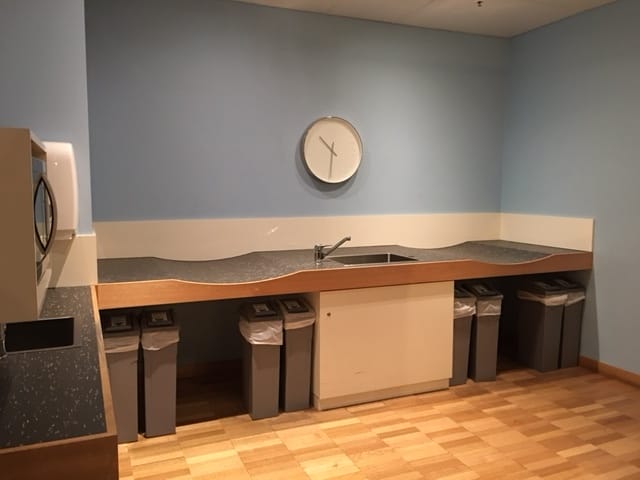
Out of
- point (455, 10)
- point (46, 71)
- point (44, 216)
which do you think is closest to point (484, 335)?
point (455, 10)

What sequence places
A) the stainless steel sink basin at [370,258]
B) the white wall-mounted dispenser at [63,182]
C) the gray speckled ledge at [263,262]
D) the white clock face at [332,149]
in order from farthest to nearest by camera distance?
1. the white clock face at [332,149]
2. the stainless steel sink basin at [370,258]
3. the gray speckled ledge at [263,262]
4. the white wall-mounted dispenser at [63,182]

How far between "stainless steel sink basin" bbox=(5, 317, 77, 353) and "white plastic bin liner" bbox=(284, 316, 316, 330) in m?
1.23

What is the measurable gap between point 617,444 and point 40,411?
8.84 ft

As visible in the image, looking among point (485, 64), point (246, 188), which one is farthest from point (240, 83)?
point (485, 64)

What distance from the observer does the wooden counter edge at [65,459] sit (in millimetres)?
1012

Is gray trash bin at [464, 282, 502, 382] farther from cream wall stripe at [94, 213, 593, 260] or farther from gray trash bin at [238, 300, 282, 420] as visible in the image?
gray trash bin at [238, 300, 282, 420]

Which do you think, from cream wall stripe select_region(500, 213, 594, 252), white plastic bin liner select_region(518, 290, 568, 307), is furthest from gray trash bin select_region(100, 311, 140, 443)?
cream wall stripe select_region(500, 213, 594, 252)

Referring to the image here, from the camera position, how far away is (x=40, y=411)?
47.5 inches

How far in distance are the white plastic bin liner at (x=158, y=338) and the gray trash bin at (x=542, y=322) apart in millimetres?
2435

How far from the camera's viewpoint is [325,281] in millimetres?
2973

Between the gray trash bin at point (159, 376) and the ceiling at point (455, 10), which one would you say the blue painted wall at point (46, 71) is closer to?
the gray trash bin at point (159, 376)

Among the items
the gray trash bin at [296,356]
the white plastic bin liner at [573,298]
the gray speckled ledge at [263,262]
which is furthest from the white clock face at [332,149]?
the white plastic bin liner at [573,298]

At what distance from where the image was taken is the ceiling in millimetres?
3498

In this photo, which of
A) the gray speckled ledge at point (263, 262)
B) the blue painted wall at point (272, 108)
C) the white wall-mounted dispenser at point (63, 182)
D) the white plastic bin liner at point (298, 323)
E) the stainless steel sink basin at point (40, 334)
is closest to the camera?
the stainless steel sink basin at point (40, 334)
